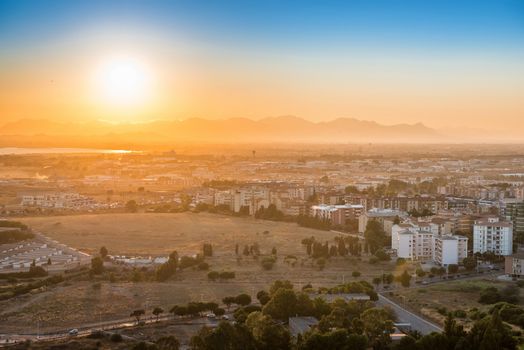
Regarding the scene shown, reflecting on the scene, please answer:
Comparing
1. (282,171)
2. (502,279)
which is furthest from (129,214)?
(282,171)

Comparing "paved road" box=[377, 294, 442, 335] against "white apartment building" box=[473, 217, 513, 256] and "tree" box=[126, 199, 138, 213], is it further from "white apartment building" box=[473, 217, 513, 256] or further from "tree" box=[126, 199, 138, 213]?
"tree" box=[126, 199, 138, 213]

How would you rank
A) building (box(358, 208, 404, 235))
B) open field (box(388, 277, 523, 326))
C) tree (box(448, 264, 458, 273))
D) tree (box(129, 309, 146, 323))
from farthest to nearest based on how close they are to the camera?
1. building (box(358, 208, 404, 235))
2. tree (box(448, 264, 458, 273))
3. open field (box(388, 277, 523, 326))
4. tree (box(129, 309, 146, 323))

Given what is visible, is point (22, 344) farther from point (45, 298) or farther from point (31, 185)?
point (31, 185)

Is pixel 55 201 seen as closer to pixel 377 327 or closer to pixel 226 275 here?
pixel 226 275

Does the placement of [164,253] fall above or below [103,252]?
below

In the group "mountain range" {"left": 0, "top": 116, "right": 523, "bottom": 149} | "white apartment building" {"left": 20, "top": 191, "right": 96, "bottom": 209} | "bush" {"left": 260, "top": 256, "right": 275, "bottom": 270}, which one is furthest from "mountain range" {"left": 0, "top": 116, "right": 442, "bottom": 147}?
"bush" {"left": 260, "top": 256, "right": 275, "bottom": 270}

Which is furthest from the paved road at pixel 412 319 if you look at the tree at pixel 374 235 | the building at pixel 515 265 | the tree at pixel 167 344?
the tree at pixel 374 235

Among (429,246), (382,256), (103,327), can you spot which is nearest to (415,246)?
(429,246)
